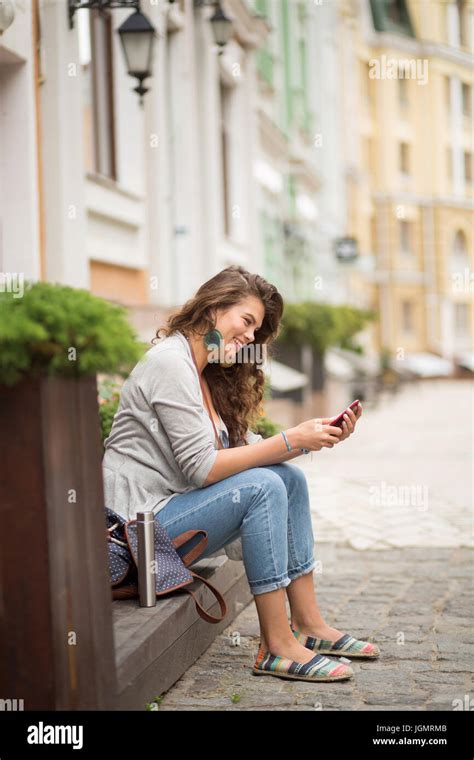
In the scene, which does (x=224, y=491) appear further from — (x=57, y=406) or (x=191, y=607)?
(x=57, y=406)

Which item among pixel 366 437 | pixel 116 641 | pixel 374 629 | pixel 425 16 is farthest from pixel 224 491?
pixel 425 16

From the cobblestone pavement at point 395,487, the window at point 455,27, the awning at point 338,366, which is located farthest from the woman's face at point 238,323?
the window at point 455,27

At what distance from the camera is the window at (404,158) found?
49.4 metres

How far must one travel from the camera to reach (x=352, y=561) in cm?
684

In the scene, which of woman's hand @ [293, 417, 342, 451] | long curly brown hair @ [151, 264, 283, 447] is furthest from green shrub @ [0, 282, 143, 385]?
long curly brown hair @ [151, 264, 283, 447]

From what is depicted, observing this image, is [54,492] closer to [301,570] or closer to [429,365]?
[301,570]

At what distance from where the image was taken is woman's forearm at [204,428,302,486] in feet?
13.7

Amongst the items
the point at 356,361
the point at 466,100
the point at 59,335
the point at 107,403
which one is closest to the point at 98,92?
the point at 107,403

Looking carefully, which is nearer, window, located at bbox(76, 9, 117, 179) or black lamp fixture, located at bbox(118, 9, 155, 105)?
black lamp fixture, located at bbox(118, 9, 155, 105)

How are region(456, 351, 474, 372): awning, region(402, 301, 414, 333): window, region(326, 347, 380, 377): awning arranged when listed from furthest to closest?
region(402, 301, 414, 333): window < region(456, 351, 474, 372): awning < region(326, 347, 380, 377): awning

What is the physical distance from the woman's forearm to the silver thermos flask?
0.30m

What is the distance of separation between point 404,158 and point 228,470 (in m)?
47.2

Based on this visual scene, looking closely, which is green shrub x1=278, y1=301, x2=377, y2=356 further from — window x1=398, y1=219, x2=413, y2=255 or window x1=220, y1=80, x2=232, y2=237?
window x1=398, y1=219, x2=413, y2=255

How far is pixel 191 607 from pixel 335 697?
0.66m
